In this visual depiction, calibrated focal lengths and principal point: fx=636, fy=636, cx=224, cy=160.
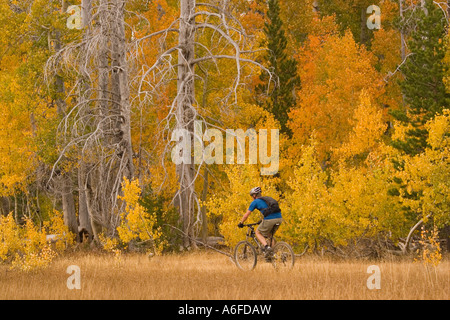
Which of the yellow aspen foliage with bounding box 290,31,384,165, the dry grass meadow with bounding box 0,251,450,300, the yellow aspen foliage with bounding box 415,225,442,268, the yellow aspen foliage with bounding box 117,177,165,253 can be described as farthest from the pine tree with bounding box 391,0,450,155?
the yellow aspen foliage with bounding box 290,31,384,165

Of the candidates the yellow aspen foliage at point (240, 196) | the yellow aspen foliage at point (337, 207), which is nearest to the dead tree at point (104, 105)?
the yellow aspen foliage at point (240, 196)

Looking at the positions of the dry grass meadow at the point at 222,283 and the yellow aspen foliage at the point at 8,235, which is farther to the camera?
the yellow aspen foliage at the point at 8,235

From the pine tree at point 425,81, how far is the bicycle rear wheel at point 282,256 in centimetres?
789

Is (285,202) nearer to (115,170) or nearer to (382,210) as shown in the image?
(382,210)

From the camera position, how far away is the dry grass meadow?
36.6 ft

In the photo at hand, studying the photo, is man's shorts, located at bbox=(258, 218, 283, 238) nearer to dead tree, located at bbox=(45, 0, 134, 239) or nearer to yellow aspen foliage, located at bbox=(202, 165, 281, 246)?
yellow aspen foliage, located at bbox=(202, 165, 281, 246)

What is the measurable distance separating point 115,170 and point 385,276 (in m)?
13.3

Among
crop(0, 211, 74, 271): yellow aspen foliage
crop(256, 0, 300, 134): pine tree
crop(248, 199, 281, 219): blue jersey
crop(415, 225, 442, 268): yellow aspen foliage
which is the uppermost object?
crop(256, 0, 300, 134): pine tree

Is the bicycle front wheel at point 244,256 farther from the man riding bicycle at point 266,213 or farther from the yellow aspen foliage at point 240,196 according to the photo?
the yellow aspen foliage at point 240,196

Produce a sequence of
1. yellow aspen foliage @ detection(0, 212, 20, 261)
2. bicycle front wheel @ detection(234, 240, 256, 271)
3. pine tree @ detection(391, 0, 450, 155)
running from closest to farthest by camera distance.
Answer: bicycle front wheel @ detection(234, 240, 256, 271) < yellow aspen foliage @ detection(0, 212, 20, 261) < pine tree @ detection(391, 0, 450, 155)

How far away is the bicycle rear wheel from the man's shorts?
381mm

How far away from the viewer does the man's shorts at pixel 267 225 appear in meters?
14.5

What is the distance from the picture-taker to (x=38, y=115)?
25375 millimetres

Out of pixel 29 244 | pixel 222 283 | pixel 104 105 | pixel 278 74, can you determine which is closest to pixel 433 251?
pixel 222 283
